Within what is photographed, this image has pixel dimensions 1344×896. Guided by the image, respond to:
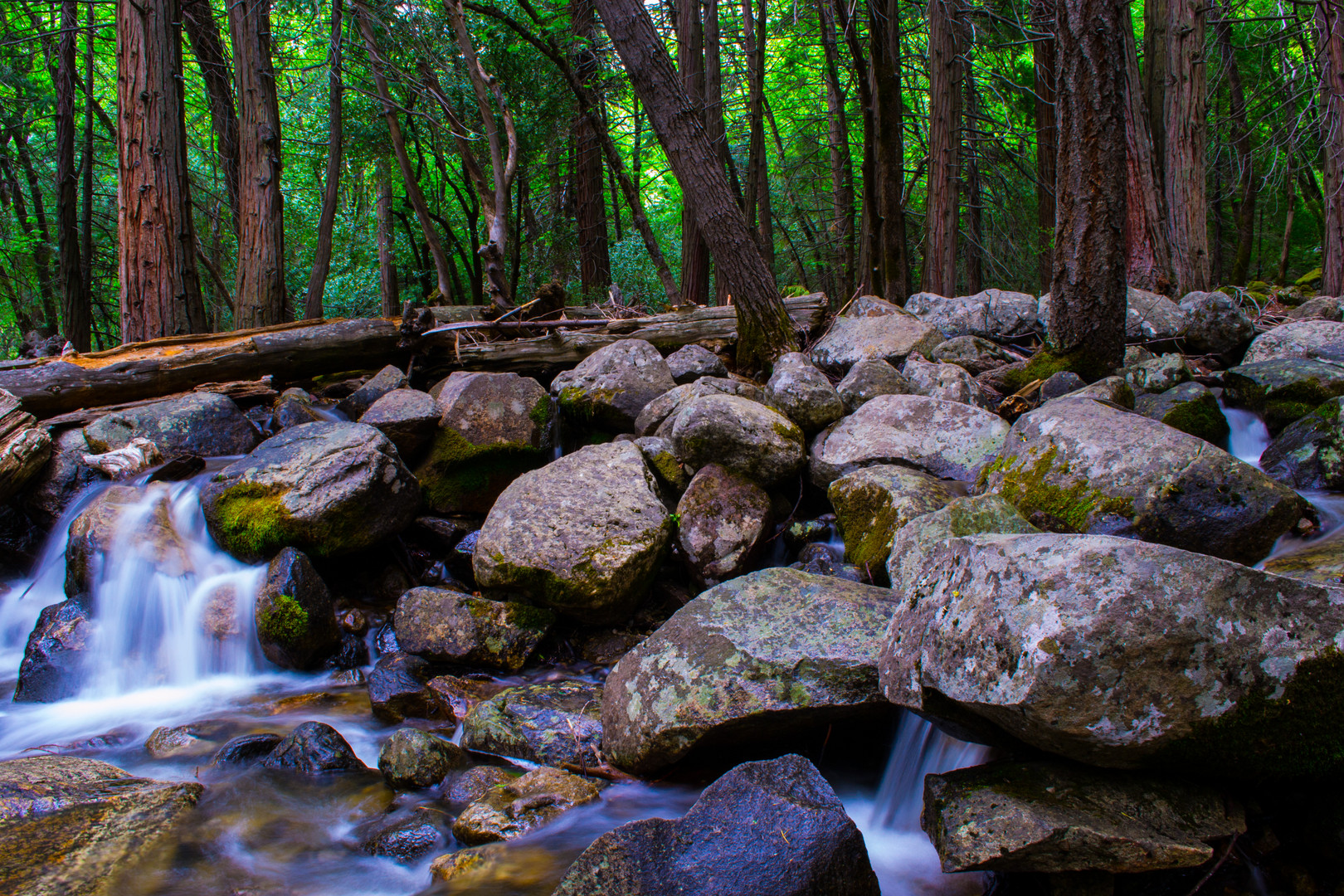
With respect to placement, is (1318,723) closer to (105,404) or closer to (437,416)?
(437,416)

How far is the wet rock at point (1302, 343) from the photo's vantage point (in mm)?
5539

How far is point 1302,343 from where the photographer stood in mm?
5656

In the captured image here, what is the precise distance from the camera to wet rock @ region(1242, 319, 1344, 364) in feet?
18.2

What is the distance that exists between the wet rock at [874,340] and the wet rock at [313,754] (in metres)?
5.04

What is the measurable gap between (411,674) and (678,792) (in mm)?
1841

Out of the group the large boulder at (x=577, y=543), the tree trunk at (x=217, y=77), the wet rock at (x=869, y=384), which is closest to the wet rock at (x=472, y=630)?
the large boulder at (x=577, y=543)

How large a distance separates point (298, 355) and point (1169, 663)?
6947mm

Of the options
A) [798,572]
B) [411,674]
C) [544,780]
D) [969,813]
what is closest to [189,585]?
[411,674]

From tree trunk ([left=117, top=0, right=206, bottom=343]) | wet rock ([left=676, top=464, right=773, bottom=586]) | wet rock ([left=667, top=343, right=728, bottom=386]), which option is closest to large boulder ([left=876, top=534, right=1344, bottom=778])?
wet rock ([left=676, top=464, right=773, bottom=586])

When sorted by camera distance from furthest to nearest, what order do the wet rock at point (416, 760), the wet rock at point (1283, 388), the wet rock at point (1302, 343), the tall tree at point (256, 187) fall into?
the tall tree at point (256, 187)
the wet rock at point (1302, 343)
the wet rock at point (1283, 388)
the wet rock at point (416, 760)

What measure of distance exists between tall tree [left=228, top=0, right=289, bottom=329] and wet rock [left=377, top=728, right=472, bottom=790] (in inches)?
251

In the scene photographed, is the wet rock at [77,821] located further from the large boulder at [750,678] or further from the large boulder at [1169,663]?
the large boulder at [1169,663]

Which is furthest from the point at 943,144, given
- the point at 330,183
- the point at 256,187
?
the point at 330,183

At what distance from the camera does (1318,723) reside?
1921 mm
